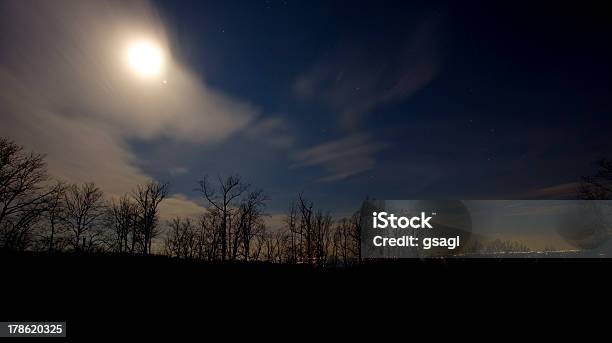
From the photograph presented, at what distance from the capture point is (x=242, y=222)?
45812 millimetres

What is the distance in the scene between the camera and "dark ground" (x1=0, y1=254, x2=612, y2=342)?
5.05 meters

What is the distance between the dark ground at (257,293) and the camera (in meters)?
5.05

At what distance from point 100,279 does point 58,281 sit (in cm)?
70

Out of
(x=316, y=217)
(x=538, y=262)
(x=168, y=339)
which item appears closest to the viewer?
(x=168, y=339)

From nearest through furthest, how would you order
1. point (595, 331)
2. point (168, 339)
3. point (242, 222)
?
point (168, 339) → point (595, 331) → point (242, 222)

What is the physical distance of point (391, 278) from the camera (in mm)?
9797

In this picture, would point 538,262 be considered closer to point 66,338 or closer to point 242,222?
point 66,338

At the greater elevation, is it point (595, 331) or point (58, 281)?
point (58, 281)

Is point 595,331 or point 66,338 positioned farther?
point 595,331

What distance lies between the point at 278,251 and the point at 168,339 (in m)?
59.0

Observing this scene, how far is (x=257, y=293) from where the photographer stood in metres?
7.68

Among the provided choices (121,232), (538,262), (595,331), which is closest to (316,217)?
(121,232)

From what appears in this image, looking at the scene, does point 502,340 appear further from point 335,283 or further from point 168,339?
point 168,339

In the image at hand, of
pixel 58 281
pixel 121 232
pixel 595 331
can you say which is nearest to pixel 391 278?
pixel 595 331
